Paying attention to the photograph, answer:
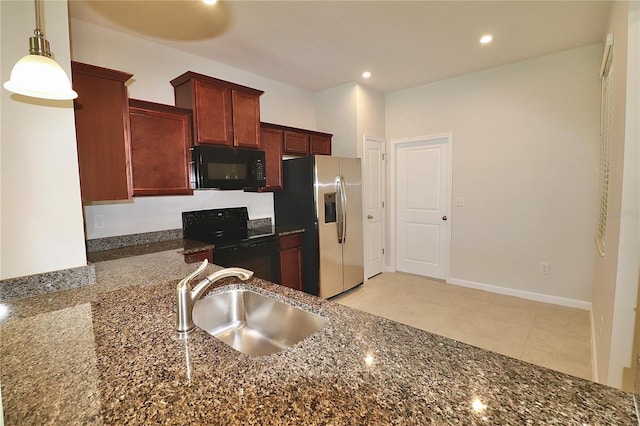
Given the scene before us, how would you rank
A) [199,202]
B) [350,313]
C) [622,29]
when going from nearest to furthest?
1. [350,313]
2. [622,29]
3. [199,202]

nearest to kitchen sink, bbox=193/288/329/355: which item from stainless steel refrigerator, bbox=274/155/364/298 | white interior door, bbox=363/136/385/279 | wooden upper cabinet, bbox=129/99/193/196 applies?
wooden upper cabinet, bbox=129/99/193/196

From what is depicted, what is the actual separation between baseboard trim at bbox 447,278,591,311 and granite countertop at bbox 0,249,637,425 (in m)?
3.41

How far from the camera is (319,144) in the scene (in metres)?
4.11

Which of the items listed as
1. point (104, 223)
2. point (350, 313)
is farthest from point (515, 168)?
point (104, 223)

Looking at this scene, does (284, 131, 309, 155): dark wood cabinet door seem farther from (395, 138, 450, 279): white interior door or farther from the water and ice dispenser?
(395, 138, 450, 279): white interior door

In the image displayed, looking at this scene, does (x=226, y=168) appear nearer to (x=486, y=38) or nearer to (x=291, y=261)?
(x=291, y=261)

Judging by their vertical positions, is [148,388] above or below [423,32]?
below

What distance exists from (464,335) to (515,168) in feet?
6.96

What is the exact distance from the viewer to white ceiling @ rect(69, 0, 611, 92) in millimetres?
2299

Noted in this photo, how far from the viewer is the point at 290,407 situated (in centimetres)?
63

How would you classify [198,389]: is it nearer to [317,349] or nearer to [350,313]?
[317,349]

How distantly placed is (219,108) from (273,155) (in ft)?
2.77

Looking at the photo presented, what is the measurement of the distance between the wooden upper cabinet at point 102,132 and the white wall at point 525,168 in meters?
3.69

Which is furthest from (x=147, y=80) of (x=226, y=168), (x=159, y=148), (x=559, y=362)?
(x=559, y=362)
